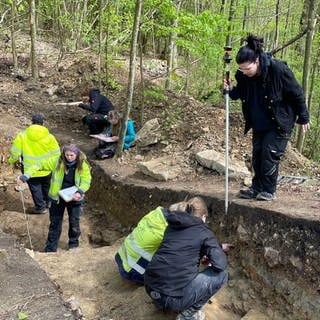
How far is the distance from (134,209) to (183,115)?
11.0 ft

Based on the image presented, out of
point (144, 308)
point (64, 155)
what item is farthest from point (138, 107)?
point (144, 308)

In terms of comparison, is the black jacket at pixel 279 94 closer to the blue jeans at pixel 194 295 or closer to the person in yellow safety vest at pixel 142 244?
the person in yellow safety vest at pixel 142 244

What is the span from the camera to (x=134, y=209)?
8086 millimetres

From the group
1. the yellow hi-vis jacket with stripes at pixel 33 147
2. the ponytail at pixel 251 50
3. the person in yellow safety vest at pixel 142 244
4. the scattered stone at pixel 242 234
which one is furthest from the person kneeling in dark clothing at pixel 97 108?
the ponytail at pixel 251 50

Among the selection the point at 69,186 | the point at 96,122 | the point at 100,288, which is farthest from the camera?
the point at 96,122

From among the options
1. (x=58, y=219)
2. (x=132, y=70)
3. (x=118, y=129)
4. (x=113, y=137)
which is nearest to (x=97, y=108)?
(x=118, y=129)

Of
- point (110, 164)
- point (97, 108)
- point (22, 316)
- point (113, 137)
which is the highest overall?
point (97, 108)

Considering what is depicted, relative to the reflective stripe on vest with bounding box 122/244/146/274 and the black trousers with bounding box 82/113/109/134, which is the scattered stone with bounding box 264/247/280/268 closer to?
the reflective stripe on vest with bounding box 122/244/146/274

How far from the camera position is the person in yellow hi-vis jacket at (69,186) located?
669 centimetres

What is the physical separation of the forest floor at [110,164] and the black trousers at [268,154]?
329mm

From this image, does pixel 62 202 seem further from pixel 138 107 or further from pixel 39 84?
pixel 39 84

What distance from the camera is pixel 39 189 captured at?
8.38 metres

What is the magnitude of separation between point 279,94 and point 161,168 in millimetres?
3738

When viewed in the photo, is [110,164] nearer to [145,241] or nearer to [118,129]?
[118,129]
